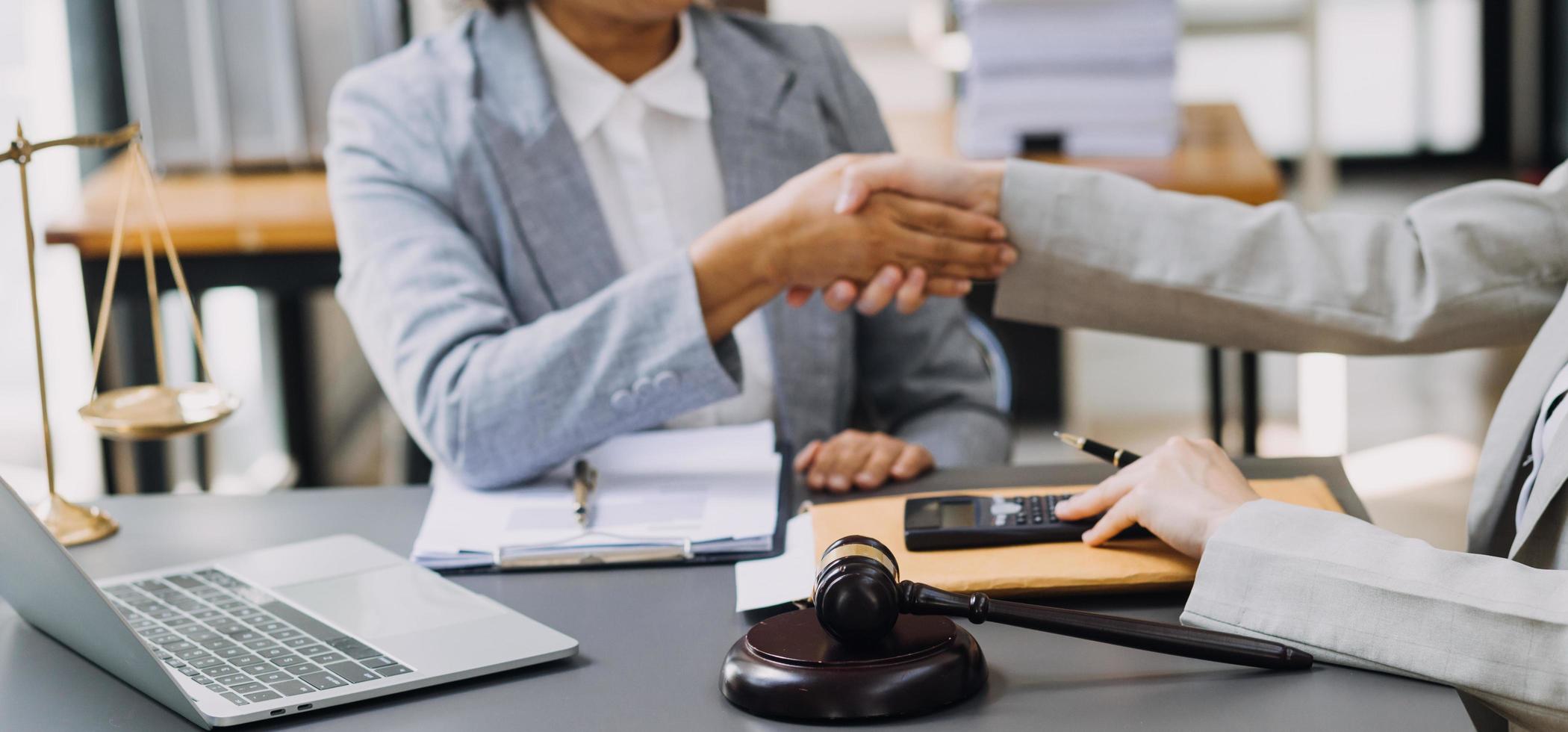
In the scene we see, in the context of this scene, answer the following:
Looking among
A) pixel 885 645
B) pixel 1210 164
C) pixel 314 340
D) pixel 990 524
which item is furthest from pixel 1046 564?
pixel 314 340

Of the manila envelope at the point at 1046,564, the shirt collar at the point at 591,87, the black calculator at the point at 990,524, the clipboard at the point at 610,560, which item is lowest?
the clipboard at the point at 610,560

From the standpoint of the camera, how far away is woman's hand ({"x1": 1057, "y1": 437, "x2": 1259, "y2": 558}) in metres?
0.88

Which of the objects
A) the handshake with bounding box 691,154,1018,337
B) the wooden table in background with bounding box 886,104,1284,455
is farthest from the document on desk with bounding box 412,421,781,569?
the wooden table in background with bounding box 886,104,1284,455

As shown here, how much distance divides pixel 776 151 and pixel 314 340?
170 cm

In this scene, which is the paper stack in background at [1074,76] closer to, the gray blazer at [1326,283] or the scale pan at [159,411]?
the gray blazer at [1326,283]

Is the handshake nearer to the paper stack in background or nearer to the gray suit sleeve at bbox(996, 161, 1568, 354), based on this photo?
the gray suit sleeve at bbox(996, 161, 1568, 354)

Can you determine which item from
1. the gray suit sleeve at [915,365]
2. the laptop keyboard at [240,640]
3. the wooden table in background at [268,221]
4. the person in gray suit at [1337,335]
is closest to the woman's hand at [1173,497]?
the person in gray suit at [1337,335]

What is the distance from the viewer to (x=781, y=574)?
0.94 m

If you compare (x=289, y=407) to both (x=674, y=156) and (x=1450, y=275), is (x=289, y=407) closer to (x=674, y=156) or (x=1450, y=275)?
(x=674, y=156)

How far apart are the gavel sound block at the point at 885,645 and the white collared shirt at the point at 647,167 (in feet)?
2.50

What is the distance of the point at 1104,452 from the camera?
3.38 ft

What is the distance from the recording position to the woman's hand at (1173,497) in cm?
88

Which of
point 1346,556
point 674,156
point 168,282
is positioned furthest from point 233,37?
point 1346,556

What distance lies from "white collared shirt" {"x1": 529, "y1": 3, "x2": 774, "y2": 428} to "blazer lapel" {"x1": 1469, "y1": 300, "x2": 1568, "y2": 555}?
29.8 inches
